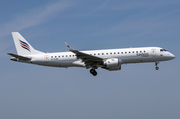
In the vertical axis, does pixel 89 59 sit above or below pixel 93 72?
above

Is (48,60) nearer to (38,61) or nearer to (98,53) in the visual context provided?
(38,61)

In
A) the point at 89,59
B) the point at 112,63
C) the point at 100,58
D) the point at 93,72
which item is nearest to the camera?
Result: the point at 112,63

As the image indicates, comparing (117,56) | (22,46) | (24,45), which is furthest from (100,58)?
(22,46)

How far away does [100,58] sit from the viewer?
45.6 m

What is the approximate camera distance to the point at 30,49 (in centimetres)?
5184

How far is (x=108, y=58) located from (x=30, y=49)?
15382 millimetres

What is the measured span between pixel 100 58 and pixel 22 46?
1633 cm

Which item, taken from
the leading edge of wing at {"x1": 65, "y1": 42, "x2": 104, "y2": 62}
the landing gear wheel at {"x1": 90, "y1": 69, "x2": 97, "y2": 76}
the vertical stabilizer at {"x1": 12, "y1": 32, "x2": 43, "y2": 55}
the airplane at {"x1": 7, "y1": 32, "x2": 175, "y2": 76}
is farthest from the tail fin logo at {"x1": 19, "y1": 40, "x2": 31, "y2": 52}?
the landing gear wheel at {"x1": 90, "y1": 69, "x2": 97, "y2": 76}

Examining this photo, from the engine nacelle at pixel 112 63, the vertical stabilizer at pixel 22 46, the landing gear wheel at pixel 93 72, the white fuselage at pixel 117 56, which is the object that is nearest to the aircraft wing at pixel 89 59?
the white fuselage at pixel 117 56

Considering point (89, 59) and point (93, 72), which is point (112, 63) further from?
point (93, 72)

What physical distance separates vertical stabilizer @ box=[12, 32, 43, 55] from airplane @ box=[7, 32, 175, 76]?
1.86 metres

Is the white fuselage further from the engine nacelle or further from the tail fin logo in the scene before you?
the tail fin logo

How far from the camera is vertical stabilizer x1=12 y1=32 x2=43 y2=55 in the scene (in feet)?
169

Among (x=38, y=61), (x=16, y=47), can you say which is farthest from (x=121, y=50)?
(x=16, y=47)
